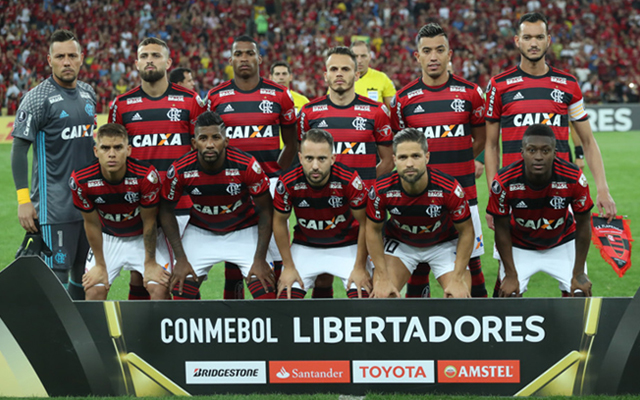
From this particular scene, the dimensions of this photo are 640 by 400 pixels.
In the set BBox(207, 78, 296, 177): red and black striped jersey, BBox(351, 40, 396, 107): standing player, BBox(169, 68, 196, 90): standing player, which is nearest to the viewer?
BBox(207, 78, 296, 177): red and black striped jersey

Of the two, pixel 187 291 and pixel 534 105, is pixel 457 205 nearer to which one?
pixel 534 105

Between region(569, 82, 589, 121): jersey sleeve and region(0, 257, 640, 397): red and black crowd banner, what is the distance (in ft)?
7.02

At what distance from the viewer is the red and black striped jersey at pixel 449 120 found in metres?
5.38

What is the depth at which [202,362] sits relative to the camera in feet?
13.1

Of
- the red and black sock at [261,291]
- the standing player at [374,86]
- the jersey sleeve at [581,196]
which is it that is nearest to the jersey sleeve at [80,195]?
the red and black sock at [261,291]

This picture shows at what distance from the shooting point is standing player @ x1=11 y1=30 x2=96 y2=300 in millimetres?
5297

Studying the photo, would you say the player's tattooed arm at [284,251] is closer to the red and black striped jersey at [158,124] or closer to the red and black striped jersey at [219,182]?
the red and black striped jersey at [219,182]

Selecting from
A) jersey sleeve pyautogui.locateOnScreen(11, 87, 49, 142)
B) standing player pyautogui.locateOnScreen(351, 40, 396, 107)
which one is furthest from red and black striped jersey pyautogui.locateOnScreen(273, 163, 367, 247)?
standing player pyautogui.locateOnScreen(351, 40, 396, 107)

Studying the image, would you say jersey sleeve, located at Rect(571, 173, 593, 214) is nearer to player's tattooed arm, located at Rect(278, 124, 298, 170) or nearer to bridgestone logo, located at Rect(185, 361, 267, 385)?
player's tattooed arm, located at Rect(278, 124, 298, 170)

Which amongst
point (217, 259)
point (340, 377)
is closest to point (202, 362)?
point (340, 377)

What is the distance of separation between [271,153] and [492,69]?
23140 mm

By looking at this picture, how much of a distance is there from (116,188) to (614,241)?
380 centimetres

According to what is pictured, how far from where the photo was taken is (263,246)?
16.3 feet

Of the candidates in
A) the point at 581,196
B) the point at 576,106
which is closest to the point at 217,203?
the point at 581,196
